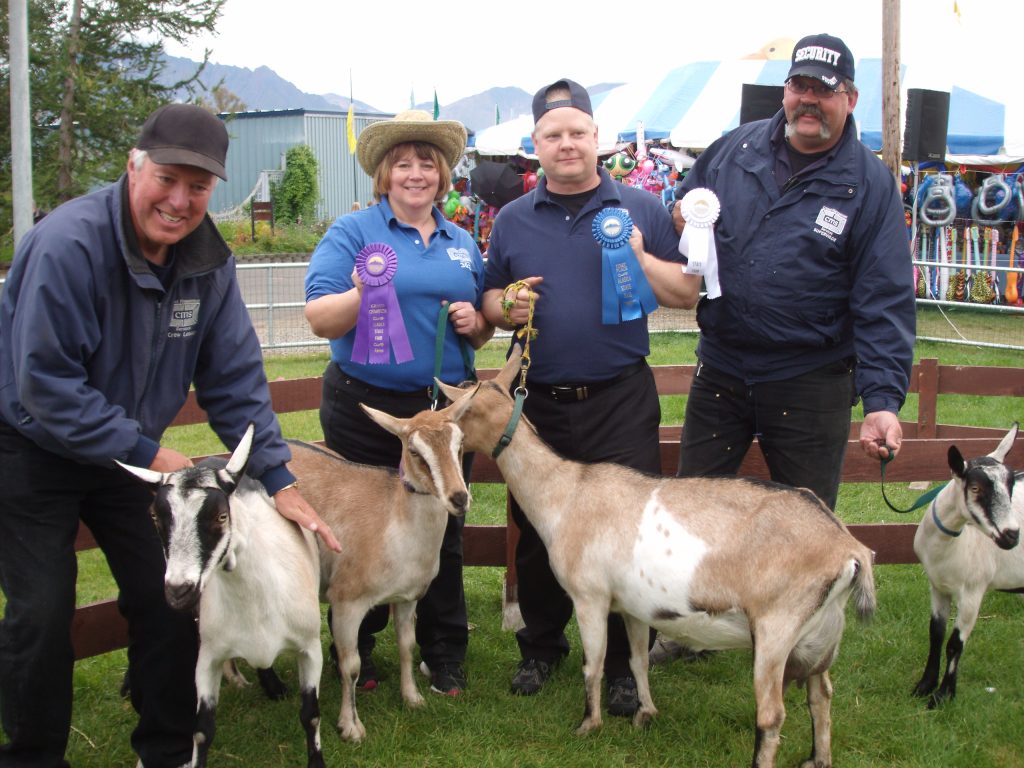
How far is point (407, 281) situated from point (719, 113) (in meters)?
16.9

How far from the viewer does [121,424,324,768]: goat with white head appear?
3.15 metres

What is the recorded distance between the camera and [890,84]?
1204 centimetres

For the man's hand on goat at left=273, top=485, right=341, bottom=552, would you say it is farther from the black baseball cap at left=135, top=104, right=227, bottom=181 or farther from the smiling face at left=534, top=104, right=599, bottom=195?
the smiling face at left=534, top=104, right=599, bottom=195

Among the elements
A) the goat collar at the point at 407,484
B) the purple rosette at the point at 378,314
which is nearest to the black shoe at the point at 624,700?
the goat collar at the point at 407,484

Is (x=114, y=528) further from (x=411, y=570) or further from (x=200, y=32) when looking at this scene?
(x=200, y=32)

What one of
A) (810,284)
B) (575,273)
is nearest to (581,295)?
(575,273)

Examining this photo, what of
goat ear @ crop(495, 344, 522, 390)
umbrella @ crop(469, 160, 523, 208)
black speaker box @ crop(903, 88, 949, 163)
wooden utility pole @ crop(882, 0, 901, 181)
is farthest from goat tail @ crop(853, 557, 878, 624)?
umbrella @ crop(469, 160, 523, 208)

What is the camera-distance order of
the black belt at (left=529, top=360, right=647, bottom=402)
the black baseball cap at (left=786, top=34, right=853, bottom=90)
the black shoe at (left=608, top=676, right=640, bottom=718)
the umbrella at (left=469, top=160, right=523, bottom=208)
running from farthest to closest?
1. the umbrella at (left=469, top=160, right=523, bottom=208)
2. the black shoe at (left=608, top=676, right=640, bottom=718)
3. the black belt at (left=529, top=360, right=647, bottom=402)
4. the black baseball cap at (left=786, top=34, right=853, bottom=90)

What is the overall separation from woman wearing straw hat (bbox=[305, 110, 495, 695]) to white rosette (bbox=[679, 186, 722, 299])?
3.28ft

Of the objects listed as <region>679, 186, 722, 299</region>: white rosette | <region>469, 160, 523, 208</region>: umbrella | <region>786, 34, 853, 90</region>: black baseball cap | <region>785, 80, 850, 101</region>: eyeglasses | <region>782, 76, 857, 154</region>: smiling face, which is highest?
<region>469, 160, 523, 208</region>: umbrella

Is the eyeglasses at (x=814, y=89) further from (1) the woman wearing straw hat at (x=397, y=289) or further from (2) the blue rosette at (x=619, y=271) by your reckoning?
(1) the woman wearing straw hat at (x=397, y=289)

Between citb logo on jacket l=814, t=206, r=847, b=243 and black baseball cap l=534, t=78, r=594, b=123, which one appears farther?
black baseball cap l=534, t=78, r=594, b=123

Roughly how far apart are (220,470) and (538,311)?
162 centimetres

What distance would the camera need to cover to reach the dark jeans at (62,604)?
3365 mm
